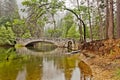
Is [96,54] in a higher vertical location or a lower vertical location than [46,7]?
lower

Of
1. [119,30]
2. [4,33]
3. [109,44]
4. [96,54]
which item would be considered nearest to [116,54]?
[109,44]

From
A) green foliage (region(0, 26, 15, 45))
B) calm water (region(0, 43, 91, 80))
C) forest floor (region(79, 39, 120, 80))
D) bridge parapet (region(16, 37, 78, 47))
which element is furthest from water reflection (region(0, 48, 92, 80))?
green foliage (region(0, 26, 15, 45))

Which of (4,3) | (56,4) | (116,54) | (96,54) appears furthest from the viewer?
(4,3)

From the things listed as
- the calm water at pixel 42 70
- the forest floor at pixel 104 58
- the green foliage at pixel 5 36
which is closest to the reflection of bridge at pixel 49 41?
the green foliage at pixel 5 36

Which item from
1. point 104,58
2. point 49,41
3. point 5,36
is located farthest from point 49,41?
point 104,58

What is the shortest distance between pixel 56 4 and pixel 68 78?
29.9ft

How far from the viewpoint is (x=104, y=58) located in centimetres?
1586

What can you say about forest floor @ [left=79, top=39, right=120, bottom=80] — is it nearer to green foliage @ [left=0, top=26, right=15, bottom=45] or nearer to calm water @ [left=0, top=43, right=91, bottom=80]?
calm water @ [left=0, top=43, right=91, bottom=80]

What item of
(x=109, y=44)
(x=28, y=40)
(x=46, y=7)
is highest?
(x=46, y=7)

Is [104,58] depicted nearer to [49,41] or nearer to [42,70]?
[42,70]

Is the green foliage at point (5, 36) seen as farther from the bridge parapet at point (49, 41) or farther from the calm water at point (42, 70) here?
the calm water at point (42, 70)

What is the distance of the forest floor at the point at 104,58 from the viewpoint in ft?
39.7

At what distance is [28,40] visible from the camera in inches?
2141

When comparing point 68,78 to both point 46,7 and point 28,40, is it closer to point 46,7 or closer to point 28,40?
point 46,7
